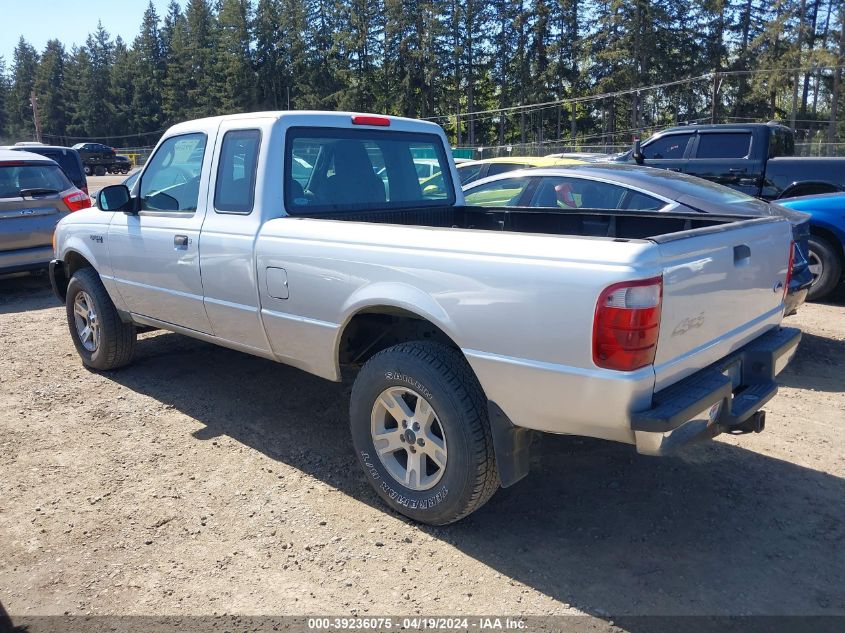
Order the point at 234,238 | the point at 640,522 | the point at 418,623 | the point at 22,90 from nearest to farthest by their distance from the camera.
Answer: the point at 418,623 < the point at 640,522 < the point at 234,238 < the point at 22,90

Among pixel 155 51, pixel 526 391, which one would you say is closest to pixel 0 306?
pixel 526 391

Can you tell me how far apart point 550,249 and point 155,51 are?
105 metres

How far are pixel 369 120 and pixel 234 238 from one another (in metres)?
1.22

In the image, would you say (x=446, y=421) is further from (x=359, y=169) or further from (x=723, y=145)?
(x=723, y=145)

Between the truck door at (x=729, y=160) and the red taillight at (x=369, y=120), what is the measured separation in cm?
730

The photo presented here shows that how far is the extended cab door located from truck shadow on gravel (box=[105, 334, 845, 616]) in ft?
2.74

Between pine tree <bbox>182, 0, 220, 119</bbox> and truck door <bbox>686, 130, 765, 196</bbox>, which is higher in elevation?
pine tree <bbox>182, 0, 220, 119</bbox>

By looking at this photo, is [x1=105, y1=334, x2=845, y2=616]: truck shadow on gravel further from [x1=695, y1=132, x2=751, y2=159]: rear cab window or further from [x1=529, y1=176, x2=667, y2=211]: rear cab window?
[x1=695, y1=132, x2=751, y2=159]: rear cab window

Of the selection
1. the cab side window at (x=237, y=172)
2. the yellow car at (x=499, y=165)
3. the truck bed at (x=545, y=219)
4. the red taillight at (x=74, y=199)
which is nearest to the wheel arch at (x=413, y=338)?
the truck bed at (x=545, y=219)

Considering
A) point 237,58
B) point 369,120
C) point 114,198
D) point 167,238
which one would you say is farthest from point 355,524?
point 237,58

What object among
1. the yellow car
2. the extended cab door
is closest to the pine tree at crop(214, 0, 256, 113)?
the yellow car

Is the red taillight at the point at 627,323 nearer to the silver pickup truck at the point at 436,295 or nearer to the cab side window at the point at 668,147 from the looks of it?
the silver pickup truck at the point at 436,295

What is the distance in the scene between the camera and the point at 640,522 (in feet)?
11.3

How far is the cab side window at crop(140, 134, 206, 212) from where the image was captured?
461cm
